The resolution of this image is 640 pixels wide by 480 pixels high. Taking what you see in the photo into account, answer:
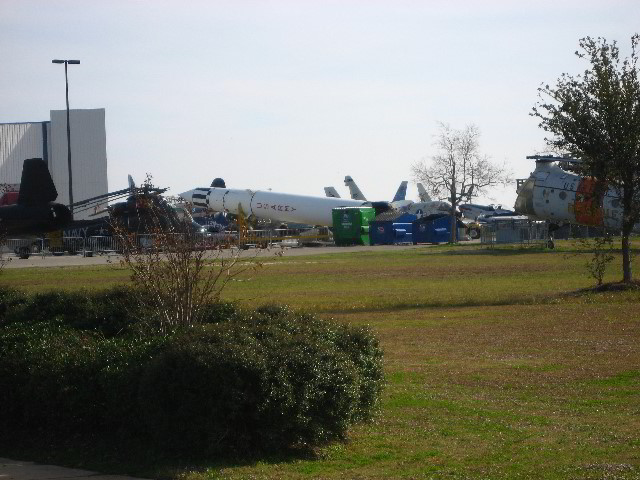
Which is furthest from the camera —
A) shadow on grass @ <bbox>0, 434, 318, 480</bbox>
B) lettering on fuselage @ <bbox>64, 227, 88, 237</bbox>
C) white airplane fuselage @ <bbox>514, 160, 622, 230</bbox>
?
lettering on fuselage @ <bbox>64, 227, 88, 237</bbox>

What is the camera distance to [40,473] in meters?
8.92

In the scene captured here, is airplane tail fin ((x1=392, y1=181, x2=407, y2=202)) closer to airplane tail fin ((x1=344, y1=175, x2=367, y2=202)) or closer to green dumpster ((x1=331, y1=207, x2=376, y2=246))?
airplane tail fin ((x1=344, y1=175, x2=367, y2=202))

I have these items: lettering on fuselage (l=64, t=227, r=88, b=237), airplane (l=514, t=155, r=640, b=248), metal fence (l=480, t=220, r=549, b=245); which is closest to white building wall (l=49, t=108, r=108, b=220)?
lettering on fuselage (l=64, t=227, r=88, b=237)

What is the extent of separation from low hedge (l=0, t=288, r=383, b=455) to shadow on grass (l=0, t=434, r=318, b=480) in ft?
0.33

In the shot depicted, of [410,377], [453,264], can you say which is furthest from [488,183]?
[410,377]

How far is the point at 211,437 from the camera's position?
29.1 ft

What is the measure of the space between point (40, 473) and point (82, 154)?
251 feet

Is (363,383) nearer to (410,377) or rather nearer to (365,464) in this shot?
(365,464)

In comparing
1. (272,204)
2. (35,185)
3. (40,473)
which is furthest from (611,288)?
(272,204)

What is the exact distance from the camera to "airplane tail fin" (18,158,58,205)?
27094mm

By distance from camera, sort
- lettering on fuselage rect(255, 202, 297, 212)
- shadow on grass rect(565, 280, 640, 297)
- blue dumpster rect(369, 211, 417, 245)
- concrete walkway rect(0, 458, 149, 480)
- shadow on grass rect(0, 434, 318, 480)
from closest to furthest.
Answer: concrete walkway rect(0, 458, 149, 480), shadow on grass rect(0, 434, 318, 480), shadow on grass rect(565, 280, 640, 297), blue dumpster rect(369, 211, 417, 245), lettering on fuselage rect(255, 202, 297, 212)

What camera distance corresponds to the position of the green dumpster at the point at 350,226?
80312mm

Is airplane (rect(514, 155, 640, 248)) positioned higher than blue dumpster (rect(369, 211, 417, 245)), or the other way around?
airplane (rect(514, 155, 640, 248))

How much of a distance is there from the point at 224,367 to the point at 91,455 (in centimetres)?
182
